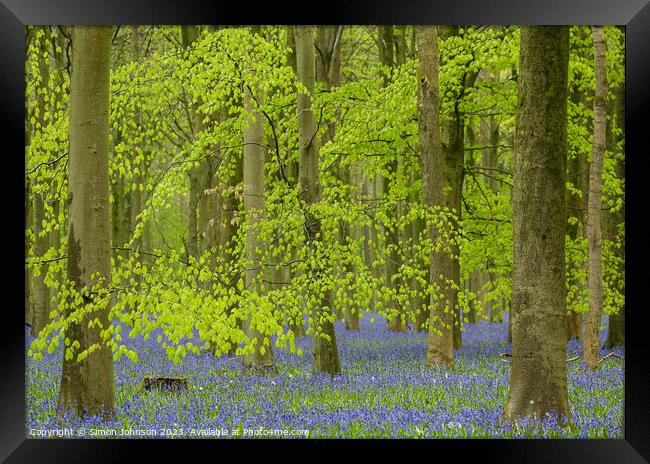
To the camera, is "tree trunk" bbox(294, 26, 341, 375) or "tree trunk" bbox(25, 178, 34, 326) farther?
"tree trunk" bbox(294, 26, 341, 375)

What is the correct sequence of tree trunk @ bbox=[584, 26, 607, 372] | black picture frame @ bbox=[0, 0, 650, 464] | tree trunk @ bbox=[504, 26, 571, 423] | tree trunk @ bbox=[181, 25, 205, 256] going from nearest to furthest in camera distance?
1. black picture frame @ bbox=[0, 0, 650, 464]
2. tree trunk @ bbox=[504, 26, 571, 423]
3. tree trunk @ bbox=[584, 26, 607, 372]
4. tree trunk @ bbox=[181, 25, 205, 256]

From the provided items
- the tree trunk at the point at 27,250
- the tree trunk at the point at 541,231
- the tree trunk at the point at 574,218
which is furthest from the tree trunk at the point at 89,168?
the tree trunk at the point at 574,218

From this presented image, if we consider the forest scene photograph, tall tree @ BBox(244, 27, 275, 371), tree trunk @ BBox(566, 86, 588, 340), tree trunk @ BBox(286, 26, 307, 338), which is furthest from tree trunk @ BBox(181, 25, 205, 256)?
tree trunk @ BBox(566, 86, 588, 340)

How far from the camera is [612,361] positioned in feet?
43.2

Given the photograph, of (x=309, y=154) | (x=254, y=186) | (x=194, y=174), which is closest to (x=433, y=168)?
(x=309, y=154)

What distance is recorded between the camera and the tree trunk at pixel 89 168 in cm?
706

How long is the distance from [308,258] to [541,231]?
3.59 meters

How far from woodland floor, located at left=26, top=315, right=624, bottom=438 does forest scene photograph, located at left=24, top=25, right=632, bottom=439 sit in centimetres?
5

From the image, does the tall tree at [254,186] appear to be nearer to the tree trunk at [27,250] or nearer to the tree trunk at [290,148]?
the tree trunk at [290,148]

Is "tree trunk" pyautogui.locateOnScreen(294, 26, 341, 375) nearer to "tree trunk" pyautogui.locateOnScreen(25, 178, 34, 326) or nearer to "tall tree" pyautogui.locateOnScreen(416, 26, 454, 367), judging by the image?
"tall tree" pyautogui.locateOnScreen(416, 26, 454, 367)

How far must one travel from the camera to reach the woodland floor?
24.1 feet
